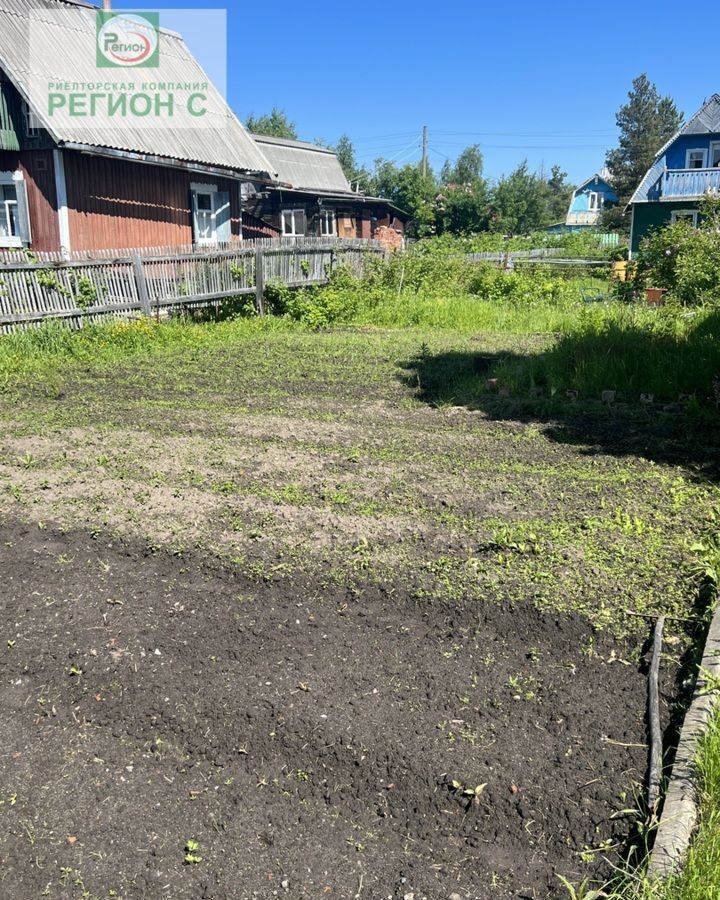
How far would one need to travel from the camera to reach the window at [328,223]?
35.2m

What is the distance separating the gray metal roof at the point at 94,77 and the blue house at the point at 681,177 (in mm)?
17282

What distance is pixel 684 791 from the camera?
2492 millimetres

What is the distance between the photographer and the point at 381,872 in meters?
2.35

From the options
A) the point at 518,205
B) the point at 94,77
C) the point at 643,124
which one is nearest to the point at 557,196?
the point at 643,124

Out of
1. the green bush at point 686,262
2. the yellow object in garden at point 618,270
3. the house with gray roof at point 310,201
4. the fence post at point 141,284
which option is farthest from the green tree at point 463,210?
the fence post at point 141,284

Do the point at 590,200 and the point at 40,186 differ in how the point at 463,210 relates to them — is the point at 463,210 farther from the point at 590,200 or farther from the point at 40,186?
the point at 40,186

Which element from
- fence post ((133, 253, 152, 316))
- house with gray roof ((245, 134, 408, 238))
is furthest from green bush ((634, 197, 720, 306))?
house with gray roof ((245, 134, 408, 238))

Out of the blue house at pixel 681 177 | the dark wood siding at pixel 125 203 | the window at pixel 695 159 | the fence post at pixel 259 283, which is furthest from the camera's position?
the window at pixel 695 159

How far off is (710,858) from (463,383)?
21.8 ft

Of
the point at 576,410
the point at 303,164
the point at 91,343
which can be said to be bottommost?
the point at 576,410

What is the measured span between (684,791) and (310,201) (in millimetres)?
34171

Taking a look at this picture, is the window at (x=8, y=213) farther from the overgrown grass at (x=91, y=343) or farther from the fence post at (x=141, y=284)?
the overgrown grass at (x=91, y=343)

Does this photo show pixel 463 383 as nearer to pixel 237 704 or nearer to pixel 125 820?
pixel 237 704

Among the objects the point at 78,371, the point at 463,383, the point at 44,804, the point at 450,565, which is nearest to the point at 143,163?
the point at 78,371
